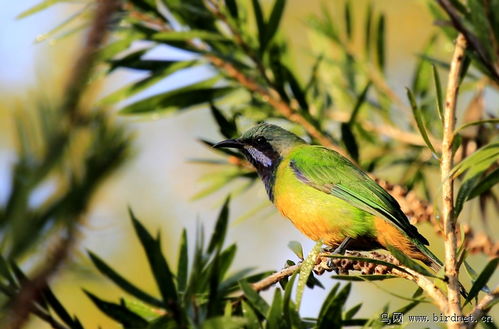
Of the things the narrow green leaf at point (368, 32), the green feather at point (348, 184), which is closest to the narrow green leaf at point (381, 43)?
the narrow green leaf at point (368, 32)

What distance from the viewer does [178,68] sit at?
2865 millimetres

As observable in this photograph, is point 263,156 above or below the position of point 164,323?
below

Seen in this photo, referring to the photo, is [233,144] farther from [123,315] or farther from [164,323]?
[164,323]

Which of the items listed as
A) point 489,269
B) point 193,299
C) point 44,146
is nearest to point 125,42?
point 193,299

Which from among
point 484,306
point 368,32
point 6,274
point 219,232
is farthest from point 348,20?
point 6,274

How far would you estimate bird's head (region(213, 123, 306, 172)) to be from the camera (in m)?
4.11

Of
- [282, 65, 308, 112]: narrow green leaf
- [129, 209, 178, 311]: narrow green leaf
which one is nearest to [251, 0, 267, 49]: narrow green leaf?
[282, 65, 308, 112]: narrow green leaf

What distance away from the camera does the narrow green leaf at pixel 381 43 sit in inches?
129

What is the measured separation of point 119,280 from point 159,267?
11 centimetres

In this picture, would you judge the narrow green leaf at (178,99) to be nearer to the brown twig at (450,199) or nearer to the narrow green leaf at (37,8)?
the narrow green leaf at (37,8)

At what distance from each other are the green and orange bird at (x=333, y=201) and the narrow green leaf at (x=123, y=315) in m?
1.61

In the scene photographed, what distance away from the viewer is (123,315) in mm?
1697

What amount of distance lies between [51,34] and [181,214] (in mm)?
4182

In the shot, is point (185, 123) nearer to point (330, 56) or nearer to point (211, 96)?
point (330, 56)
